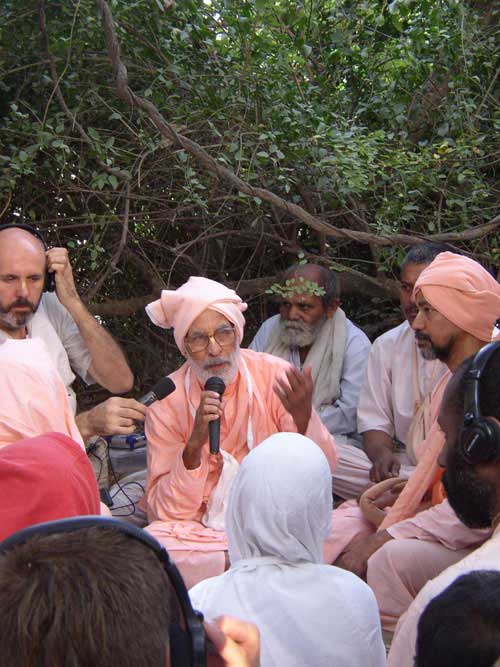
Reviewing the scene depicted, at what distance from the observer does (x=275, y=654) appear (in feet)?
7.63

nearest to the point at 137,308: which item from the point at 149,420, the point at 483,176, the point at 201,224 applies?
the point at 201,224

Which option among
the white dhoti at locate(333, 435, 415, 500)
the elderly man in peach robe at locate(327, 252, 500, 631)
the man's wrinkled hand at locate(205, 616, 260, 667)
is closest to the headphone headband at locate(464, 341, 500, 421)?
the man's wrinkled hand at locate(205, 616, 260, 667)

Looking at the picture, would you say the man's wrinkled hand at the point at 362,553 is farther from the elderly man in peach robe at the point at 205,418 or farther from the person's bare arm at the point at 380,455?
the person's bare arm at the point at 380,455

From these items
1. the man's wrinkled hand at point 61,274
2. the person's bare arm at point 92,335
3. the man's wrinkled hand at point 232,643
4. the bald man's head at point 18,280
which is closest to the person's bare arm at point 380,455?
the person's bare arm at point 92,335

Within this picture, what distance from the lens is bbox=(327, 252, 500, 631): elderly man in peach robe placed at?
11.6ft

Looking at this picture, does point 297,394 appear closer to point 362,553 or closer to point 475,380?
point 362,553

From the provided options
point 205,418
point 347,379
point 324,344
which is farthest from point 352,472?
point 205,418

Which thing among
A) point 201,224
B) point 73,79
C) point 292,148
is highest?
point 73,79

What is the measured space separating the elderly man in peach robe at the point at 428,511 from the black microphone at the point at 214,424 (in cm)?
75

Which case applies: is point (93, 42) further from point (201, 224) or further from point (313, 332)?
point (313, 332)

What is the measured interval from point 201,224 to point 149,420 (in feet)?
6.76

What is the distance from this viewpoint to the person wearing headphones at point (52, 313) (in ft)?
15.0

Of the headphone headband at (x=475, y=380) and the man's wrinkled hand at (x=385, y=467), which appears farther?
the man's wrinkled hand at (x=385, y=467)

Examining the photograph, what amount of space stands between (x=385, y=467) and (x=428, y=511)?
38.1 inches
